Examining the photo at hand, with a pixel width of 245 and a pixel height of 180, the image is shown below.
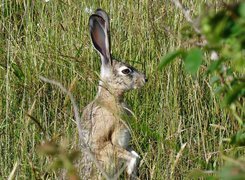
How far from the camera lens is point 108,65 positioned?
4254 mm

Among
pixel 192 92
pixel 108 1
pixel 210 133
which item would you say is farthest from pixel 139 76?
pixel 108 1

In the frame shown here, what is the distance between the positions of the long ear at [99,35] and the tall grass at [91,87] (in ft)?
0.49

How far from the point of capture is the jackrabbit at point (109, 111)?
3807 mm

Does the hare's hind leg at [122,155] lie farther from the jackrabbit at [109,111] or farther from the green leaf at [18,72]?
the green leaf at [18,72]

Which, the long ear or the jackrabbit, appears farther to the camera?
the long ear

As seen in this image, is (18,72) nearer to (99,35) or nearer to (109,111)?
(99,35)

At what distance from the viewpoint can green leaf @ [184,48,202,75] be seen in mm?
1153

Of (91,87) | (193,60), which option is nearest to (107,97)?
(91,87)

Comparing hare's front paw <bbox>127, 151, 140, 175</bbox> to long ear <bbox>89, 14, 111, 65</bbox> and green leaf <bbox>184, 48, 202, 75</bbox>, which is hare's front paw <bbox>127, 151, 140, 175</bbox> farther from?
green leaf <bbox>184, 48, 202, 75</bbox>

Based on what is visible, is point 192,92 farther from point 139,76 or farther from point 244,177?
point 244,177

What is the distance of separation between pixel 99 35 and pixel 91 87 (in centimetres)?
31

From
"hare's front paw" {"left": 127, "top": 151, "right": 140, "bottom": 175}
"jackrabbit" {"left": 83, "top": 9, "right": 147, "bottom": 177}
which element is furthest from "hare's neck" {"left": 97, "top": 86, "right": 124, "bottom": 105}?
"hare's front paw" {"left": 127, "top": 151, "right": 140, "bottom": 175}

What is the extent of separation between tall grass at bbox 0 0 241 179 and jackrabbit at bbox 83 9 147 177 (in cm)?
8

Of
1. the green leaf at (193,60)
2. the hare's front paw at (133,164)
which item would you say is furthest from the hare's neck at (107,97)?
the green leaf at (193,60)
